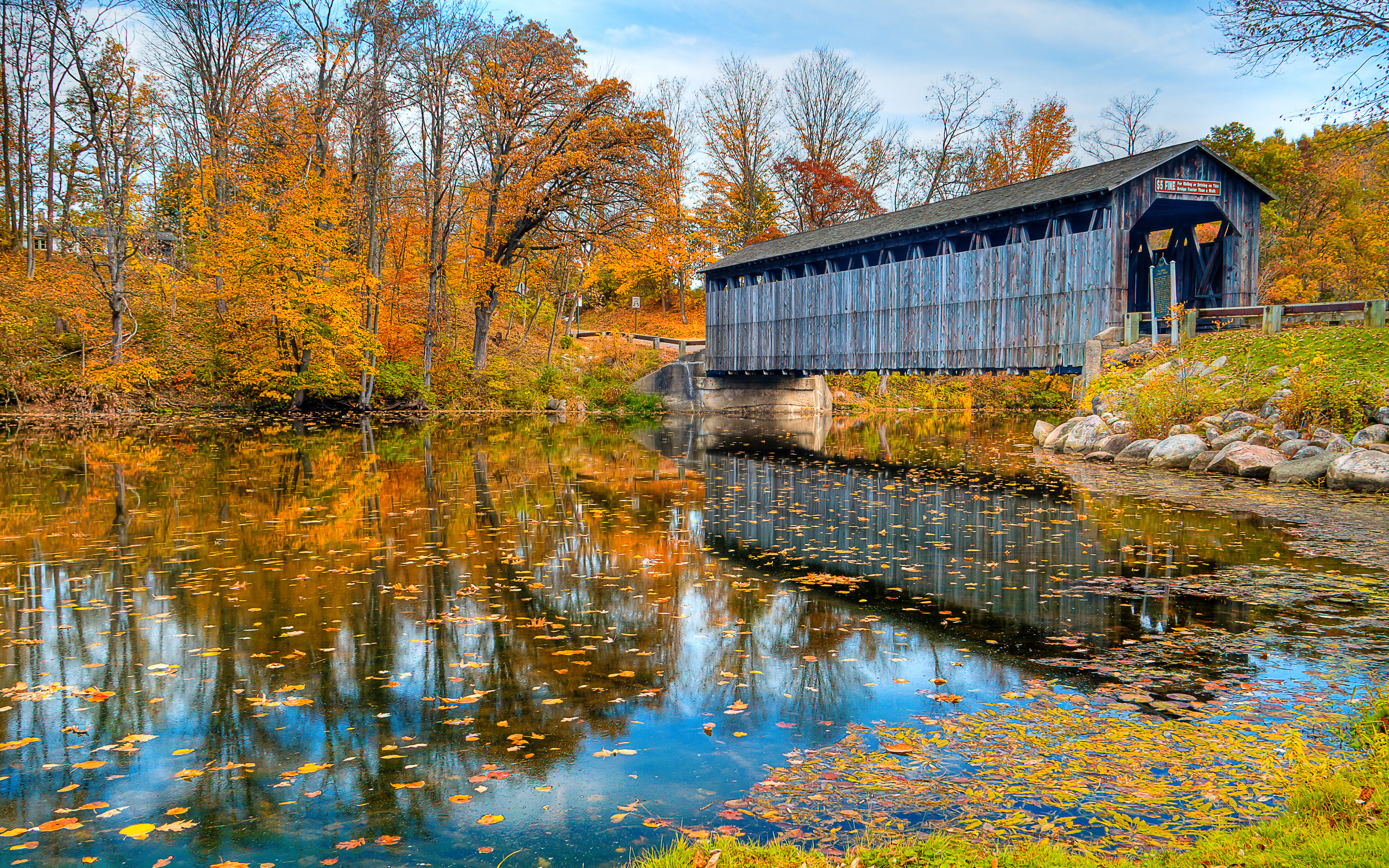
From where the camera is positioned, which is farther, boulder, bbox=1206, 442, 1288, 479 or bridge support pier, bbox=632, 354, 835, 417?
bridge support pier, bbox=632, 354, 835, 417

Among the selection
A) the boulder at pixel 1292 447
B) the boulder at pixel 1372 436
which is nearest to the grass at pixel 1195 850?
the boulder at pixel 1372 436

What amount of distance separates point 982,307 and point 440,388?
62.9ft

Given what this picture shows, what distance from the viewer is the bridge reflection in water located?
6.34m

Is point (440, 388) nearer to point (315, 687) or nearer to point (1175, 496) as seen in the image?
point (1175, 496)

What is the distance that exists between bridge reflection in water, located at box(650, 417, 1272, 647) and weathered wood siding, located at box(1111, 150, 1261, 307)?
23.2ft

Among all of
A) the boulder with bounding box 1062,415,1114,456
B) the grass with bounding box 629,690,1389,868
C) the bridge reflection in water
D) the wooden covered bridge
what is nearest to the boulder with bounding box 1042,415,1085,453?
the boulder with bounding box 1062,415,1114,456

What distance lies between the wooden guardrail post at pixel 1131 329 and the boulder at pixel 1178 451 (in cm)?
402

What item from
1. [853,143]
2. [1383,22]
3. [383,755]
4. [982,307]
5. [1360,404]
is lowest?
[383,755]

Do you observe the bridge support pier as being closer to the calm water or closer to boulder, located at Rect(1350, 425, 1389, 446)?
the calm water

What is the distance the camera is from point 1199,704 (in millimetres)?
4488

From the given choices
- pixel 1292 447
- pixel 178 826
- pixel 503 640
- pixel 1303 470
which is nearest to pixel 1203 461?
pixel 1292 447

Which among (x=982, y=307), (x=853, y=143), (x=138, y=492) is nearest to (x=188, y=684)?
(x=138, y=492)

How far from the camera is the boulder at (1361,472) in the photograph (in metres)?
11.4

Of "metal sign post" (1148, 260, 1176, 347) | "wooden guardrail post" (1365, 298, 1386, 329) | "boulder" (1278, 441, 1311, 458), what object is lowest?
"boulder" (1278, 441, 1311, 458)
